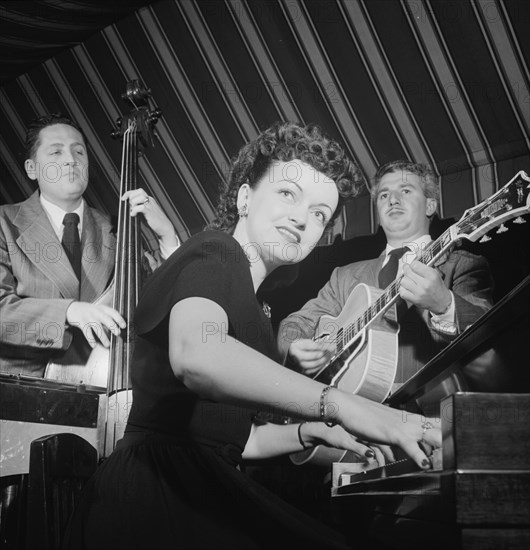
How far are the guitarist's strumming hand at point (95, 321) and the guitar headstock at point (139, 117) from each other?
739 millimetres

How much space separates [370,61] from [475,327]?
1.74 meters

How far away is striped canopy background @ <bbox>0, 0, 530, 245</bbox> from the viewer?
2.46m

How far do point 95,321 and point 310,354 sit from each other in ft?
2.99

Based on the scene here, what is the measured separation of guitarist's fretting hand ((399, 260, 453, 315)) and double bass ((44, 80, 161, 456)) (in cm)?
105

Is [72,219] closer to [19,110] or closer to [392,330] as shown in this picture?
[19,110]

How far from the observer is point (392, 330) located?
2359 mm

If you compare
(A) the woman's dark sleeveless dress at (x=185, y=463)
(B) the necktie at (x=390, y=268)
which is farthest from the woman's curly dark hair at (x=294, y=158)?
(A) the woman's dark sleeveless dress at (x=185, y=463)

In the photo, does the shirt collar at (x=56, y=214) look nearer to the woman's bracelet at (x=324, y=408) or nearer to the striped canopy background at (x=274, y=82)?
the striped canopy background at (x=274, y=82)

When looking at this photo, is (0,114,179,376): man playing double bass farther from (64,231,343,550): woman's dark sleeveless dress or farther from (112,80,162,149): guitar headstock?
(64,231,343,550): woman's dark sleeveless dress

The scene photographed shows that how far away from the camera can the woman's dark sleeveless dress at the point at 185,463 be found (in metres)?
1.06

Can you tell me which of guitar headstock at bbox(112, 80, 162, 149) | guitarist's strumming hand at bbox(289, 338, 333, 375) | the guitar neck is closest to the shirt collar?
guitar headstock at bbox(112, 80, 162, 149)

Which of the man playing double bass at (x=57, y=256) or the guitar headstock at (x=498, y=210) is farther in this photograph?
the man playing double bass at (x=57, y=256)

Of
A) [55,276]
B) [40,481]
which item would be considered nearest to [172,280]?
[40,481]

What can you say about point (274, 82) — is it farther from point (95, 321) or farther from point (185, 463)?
point (185, 463)
